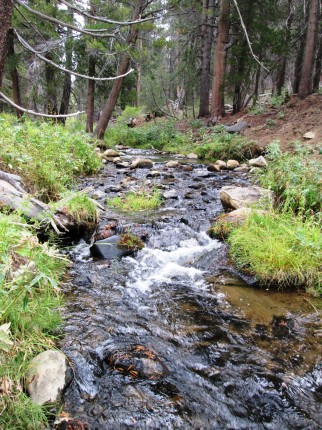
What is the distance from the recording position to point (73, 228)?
489 centimetres

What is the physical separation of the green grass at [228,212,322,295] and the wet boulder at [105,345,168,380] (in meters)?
1.91

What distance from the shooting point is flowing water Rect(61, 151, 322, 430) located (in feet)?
7.20

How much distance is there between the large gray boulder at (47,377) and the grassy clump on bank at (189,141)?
1067cm

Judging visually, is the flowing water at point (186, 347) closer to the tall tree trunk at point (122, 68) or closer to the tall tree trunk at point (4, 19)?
the tall tree trunk at point (4, 19)

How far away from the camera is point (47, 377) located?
84.0 inches

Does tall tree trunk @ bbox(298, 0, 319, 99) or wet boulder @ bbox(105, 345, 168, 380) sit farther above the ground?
tall tree trunk @ bbox(298, 0, 319, 99)

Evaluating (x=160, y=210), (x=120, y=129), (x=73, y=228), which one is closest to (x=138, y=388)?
(x=73, y=228)

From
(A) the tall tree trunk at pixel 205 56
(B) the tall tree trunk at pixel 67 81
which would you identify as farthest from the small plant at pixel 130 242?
(A) the tall tree trunk at pixel 205 56

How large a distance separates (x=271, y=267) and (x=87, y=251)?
2653mm

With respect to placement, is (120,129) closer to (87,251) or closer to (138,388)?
(87,251)

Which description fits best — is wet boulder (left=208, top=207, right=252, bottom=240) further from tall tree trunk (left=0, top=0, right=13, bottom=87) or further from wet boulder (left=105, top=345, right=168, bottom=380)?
tall tree trunk (left=0, top=0, right=13, bottom=87)

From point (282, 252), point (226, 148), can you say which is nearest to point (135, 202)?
point (282, 252)

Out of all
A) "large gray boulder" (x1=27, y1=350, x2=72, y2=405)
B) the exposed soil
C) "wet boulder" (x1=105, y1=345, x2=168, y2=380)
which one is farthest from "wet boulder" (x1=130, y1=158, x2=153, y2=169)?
"large gray boulder" (x1=27, y1=350, x2=72, y2=405)

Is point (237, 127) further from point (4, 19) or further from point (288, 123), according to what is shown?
point (4, 19)
